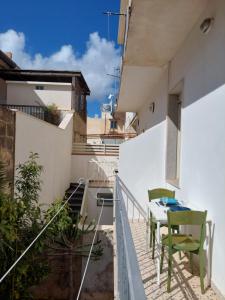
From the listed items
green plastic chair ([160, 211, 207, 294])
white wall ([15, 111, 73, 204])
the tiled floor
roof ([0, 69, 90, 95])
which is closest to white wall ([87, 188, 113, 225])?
white wall ([15, 111, 73, 204])

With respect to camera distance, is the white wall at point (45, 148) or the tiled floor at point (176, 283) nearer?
the tiled floor at point (176, 283)

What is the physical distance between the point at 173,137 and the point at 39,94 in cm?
1459

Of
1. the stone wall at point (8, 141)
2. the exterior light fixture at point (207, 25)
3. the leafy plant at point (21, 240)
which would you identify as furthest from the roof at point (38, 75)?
the exterior light fixture at point (207, 25)

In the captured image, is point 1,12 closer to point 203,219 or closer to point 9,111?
point 9,111

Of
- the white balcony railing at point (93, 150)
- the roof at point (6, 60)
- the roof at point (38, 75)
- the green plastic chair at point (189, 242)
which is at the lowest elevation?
the green plastic chair at point (189, 242)

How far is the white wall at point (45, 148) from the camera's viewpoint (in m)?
5.75

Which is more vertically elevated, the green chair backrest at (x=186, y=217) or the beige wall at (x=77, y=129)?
the beige wall at (x=77, y=129)

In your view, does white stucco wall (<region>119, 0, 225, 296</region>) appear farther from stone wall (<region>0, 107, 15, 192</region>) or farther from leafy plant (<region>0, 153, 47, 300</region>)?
stone wall (<region>0, 107, 15, 192</region>)

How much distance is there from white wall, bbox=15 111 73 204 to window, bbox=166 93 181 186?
319cm

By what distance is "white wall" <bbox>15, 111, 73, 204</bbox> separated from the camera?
5.75m

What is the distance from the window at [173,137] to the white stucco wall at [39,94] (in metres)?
13.3

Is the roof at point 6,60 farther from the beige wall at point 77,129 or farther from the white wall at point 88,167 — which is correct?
the white wall at point 88,167

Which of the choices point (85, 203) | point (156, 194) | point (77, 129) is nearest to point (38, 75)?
point (77, 129)

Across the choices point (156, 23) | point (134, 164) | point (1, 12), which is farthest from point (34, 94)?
point (156, 23)
